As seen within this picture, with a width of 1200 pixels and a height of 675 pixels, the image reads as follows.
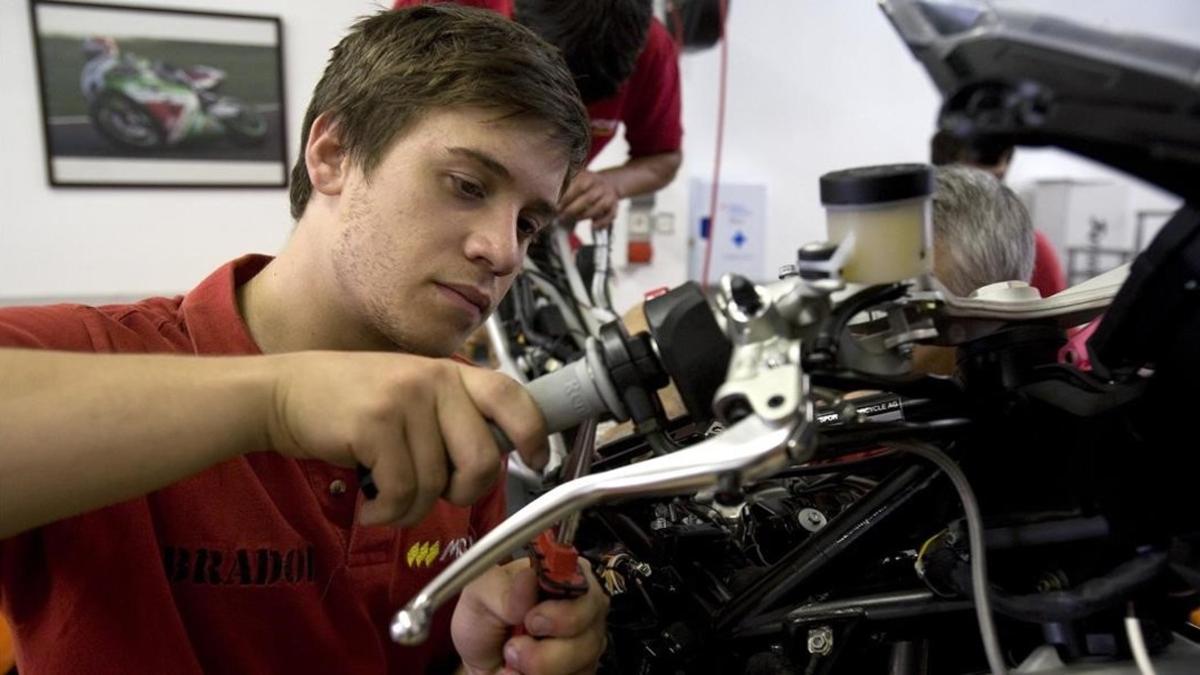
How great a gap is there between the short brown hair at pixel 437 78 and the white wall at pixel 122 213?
1.48 m

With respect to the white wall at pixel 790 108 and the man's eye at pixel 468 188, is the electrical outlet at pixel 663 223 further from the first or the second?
the man's eye at pixel 468 188

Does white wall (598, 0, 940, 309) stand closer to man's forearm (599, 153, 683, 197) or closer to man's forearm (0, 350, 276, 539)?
man's forearm (599, 153, 683, 197)

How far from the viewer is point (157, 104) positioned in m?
2.29

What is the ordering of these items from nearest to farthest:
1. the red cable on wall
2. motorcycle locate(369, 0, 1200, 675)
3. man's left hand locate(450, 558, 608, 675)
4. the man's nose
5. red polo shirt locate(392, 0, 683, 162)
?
motorcycle locate(369, 0, 1200, 675), man's left hand locate(450, 558, 608, 675), the man's nose, red polo shirt locate(392, 0, 683, 162), the red cable on wall

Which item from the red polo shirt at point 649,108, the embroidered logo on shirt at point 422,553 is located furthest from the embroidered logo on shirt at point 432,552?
the red polo shirt at point 649,108

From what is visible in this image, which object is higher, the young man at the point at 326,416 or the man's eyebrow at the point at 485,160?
the man's eyebrow at the point at 485,160

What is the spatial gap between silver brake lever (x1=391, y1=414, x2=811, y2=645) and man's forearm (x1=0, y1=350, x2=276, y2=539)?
127mm

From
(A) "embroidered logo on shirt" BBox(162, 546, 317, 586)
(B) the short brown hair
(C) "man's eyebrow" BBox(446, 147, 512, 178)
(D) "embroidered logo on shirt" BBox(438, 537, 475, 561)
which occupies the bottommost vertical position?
(D) "embroidered logo on shirt" BBox(438, 537, 475, 561)

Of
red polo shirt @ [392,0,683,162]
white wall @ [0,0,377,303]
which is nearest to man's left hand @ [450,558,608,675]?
red polo shirt @ [392,0,683,162]

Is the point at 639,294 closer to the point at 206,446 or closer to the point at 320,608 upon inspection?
the point at 320,608

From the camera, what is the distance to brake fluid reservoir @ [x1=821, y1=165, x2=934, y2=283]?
0.39 metres

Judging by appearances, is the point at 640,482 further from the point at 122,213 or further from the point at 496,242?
the point at 122,213

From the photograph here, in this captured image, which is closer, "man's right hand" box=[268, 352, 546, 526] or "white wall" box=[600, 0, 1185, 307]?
"man's right hand" box=[268, 352, 546, 526]

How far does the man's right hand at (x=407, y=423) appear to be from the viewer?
0.41 meters
